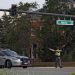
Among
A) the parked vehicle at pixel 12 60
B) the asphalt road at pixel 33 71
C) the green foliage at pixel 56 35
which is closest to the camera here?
the asphalt road at pixel 33 71

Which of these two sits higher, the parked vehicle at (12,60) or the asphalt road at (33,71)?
the asphalt road at (33,71)

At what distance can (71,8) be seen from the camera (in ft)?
180

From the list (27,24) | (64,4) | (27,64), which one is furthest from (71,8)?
(27,64)

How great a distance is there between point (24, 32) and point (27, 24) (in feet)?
4.09

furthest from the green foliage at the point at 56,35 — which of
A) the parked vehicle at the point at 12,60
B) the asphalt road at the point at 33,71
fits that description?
the asphalt road at the point at 33,71

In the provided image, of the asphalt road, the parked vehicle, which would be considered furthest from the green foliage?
the asphalt road

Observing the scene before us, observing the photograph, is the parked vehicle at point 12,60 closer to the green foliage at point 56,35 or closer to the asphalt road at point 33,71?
the asphalt road at point 33,71

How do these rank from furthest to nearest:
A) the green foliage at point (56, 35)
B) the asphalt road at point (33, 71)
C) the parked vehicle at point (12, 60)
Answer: the green foliage at point (56, 35) → the parked vehicle at point (12, 60) → the asphalt road at point (33, 71)

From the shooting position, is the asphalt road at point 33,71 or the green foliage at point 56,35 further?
the green foliage at point 56,35

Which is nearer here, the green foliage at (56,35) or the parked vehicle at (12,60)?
the parked vehicle at (12,60)

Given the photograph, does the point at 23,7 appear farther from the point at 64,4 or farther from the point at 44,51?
the point at 44,51

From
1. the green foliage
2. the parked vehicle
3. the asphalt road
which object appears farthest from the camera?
the green foliage

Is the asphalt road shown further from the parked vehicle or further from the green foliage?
the green foliage

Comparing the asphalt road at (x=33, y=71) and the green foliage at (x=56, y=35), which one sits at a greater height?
the asphalt road at (x=33, y=71)
